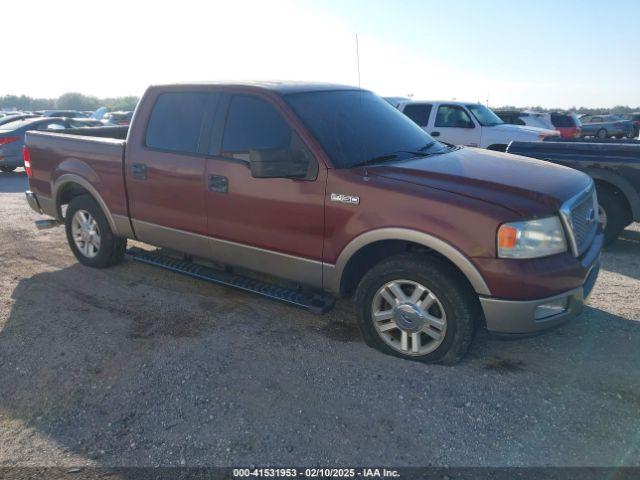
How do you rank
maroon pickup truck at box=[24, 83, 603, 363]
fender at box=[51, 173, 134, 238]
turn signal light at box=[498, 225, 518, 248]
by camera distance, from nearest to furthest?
turn signal light at box=[498, 225, 518, 248] < maroon pickup truck at box=[24, 83, 603, 363] < fender at box=[51, 173, 134, 238]

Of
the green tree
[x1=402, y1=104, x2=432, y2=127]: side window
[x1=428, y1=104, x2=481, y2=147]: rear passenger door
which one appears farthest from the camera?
the green tree

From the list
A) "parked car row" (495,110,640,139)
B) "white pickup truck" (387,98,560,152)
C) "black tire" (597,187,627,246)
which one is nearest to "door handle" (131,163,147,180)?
"black tire" (597,187,627,246)

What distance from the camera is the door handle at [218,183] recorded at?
13.7ft

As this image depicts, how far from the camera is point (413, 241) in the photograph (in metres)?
3.38

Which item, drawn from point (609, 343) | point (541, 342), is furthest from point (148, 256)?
point (609, 343)

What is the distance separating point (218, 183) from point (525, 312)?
98.6 inches

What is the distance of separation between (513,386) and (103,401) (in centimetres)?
264

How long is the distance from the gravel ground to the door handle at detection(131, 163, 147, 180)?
1.14m

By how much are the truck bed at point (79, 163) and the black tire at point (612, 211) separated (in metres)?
5.44

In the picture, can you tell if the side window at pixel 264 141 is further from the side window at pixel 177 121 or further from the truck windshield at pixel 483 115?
the truck windshield at pixel 483 115

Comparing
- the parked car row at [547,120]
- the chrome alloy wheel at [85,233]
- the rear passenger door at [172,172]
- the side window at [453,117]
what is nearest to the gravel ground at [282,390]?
the rear passenger door at [172,172]

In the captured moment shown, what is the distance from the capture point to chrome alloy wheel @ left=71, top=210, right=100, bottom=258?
548cm

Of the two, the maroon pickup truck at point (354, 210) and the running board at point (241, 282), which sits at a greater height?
the maroon pickup truck at point (354, 210)

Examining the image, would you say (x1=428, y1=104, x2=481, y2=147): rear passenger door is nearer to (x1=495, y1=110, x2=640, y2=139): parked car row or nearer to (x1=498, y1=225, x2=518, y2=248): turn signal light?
(x1=495, y1=110, x2=640, y2=139): parked car row
